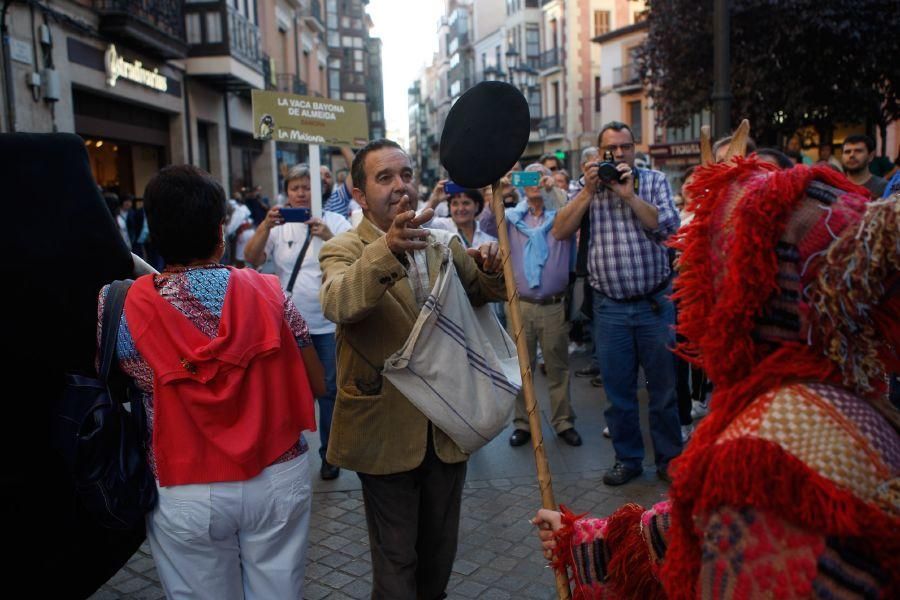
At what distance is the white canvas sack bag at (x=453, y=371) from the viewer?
8.45ft

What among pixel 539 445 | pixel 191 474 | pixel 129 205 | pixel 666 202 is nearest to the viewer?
pixel 539 445

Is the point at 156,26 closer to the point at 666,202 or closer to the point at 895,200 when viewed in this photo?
the point at 666,202

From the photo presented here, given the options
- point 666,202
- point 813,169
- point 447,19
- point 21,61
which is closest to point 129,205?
point 21,61

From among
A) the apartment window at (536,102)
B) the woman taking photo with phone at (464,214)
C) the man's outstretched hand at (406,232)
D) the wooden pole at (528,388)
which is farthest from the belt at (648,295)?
the apartment window at (536,102)

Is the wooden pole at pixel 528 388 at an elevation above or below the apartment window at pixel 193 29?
below

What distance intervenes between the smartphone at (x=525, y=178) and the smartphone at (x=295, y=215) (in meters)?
1.76

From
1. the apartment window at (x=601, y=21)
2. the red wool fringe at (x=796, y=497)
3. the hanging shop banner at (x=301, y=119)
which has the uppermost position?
the apartment window at (x=601, y=21)

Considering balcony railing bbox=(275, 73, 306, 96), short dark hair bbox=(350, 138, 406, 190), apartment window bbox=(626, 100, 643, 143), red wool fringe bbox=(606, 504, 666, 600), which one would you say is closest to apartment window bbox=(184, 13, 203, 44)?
balcony railing bbox=(275, 73, 306, 96)

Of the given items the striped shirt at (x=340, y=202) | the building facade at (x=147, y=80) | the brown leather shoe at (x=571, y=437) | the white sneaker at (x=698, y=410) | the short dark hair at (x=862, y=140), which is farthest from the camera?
the building facade at (x=147, y=80)

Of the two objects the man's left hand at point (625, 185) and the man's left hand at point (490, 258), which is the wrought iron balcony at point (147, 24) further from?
the man's left hand at point (490, 258)

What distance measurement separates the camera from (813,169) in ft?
4.37

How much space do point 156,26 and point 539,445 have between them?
52.5ft

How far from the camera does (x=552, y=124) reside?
151ft

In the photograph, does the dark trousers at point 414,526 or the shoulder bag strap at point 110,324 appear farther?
the dark trousers at point 414,526
